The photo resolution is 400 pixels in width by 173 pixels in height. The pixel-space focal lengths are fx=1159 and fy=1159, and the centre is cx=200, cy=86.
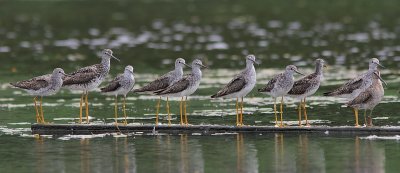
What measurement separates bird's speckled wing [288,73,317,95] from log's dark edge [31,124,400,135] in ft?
3.94

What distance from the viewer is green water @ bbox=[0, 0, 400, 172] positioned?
22.9m

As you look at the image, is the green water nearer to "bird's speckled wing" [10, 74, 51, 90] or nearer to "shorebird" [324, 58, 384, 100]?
"shorebird" [324, 58, 384, 100]

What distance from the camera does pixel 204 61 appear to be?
43.8m

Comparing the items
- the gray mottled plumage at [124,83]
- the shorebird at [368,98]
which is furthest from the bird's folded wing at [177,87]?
the shorebird at [368,98]

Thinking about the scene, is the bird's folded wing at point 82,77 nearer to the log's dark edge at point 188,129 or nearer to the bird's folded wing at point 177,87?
the log's dark edge at point 188,129

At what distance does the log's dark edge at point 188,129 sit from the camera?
84.1ft

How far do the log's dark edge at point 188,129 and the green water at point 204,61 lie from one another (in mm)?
342

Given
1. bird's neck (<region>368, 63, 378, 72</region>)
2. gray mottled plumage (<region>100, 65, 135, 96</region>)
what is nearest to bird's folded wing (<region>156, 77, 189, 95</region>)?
gray mottled plumage (<region>100, 65, 135, 96</region>)

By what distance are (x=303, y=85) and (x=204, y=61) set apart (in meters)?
17.1

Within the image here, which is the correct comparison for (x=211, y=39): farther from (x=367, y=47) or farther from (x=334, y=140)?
(x=334, y=140)

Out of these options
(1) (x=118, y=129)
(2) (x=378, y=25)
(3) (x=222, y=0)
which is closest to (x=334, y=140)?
(1) (x=118, y=129)

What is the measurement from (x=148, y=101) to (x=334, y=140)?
9112 millimetres

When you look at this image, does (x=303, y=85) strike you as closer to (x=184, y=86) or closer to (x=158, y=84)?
(x=184, y=86)

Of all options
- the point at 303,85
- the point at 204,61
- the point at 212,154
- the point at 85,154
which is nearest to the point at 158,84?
the point at 303,85
